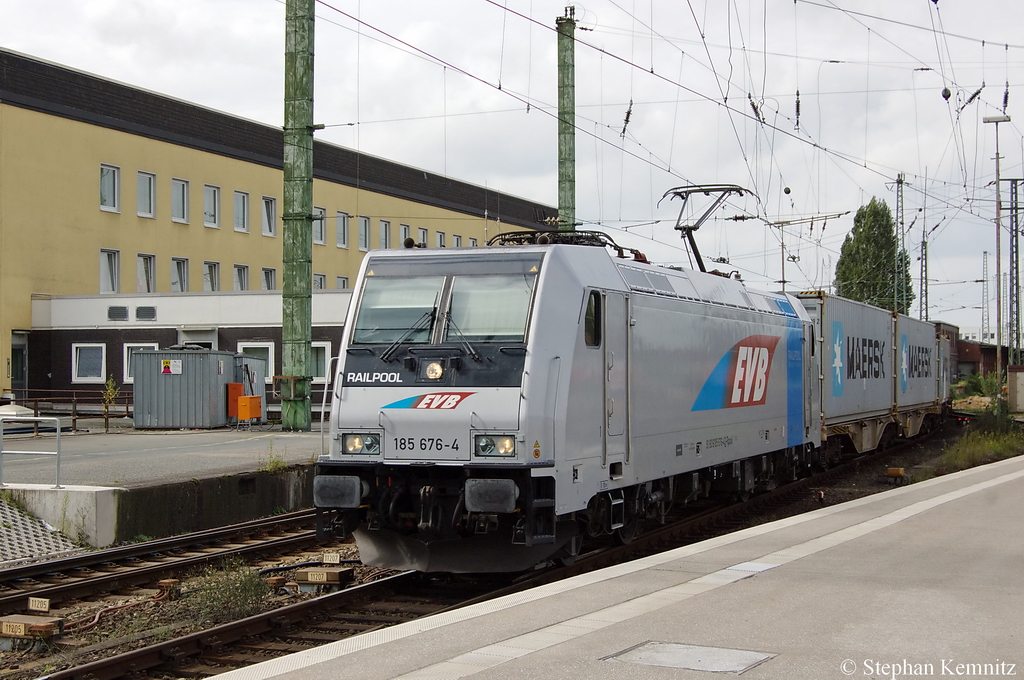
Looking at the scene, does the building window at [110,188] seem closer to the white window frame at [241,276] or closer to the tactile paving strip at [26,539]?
the white window frame at [241,276]

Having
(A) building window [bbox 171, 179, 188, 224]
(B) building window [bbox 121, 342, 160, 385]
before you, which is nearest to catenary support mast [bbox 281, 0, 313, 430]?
(B) building window [bbox 121, 342, 160, 385]

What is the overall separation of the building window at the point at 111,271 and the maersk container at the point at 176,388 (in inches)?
533

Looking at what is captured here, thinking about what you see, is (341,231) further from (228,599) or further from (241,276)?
(228,599)

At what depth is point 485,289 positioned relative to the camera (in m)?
10.3

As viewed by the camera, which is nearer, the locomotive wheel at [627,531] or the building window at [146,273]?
the locomotive wheel at [627,531]

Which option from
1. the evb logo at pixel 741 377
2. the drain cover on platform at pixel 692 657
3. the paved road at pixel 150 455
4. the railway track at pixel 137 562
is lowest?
the railway track at pixel 137 562

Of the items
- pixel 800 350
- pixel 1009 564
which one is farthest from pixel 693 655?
pixel 800 350

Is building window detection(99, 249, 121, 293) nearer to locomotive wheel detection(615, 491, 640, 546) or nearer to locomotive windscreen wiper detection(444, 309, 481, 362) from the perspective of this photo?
locomotive wheel detection(615, 491, 640, 546)

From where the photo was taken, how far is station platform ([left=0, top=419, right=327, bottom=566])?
12.9 meters

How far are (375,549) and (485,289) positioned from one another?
264 centimetres

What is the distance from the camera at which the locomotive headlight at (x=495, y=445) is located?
9.53 meters

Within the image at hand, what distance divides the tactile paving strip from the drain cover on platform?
28.1ft

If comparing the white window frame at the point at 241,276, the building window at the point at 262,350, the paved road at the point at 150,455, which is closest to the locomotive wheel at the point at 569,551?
the paved road at the point at 150,455

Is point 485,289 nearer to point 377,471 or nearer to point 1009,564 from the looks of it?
point 377,471
